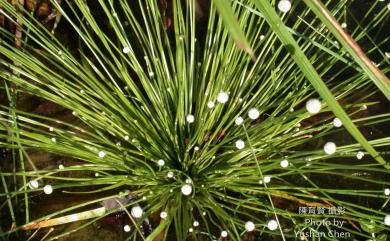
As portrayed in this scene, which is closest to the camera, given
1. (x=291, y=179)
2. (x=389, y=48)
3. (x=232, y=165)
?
(x=232, y=165)

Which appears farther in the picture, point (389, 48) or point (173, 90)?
point (389, 48)

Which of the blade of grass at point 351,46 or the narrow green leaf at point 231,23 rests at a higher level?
the blade of grass at point 351,46

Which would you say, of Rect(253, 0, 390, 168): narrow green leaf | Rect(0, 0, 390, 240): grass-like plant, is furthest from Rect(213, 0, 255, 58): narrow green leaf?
Rect(0, 0, 390, 240): grass-like plant

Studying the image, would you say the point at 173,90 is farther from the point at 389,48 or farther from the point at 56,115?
the point at 389,48

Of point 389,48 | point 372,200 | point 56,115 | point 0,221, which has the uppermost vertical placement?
point 389,48

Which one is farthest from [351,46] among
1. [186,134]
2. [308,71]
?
[186,134]

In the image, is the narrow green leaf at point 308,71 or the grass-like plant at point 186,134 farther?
the grass-like plant at point 186,134

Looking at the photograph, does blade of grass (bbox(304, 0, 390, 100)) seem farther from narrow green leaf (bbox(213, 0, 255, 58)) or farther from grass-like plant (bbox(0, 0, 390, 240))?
grass-like plant (bbox(0, 0, 390, 240))

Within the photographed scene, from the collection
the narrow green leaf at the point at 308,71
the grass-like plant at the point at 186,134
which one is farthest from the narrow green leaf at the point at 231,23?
the grass-like plant at the point at 186,134

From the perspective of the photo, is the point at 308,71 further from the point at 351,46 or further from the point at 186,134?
the point at 186,134

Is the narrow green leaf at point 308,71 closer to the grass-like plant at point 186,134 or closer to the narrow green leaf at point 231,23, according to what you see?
the narrow green leaf at point 231,23

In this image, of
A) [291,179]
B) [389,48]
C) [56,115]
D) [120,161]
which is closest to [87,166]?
[120,161]
